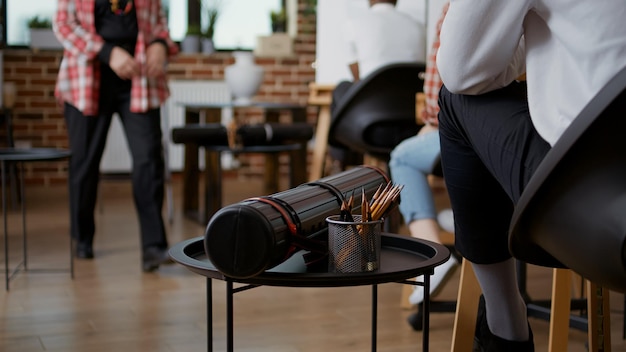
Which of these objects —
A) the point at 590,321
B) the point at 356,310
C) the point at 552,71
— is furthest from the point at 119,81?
the point at 552,71

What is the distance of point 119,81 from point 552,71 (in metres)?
2.58

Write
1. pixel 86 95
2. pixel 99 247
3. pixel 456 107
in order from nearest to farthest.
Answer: pixel 456 107, pixel 86 95, pixel 99 247

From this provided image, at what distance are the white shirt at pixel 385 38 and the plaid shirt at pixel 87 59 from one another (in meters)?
0.95

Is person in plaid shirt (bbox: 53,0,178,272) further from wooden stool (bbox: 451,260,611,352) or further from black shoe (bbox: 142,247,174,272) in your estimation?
wooden stool (bbox: 451,260,611,352)

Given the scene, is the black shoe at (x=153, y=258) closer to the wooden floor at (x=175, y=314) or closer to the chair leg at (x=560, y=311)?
the wooden floor at (x=175, y=314)

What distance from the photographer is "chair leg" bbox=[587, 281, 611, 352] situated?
1.98m

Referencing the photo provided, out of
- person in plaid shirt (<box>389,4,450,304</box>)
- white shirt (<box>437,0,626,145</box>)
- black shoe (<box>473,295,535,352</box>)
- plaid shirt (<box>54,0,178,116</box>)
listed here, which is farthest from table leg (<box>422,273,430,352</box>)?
plaid shirt (<box>54,0,178,116</box>)

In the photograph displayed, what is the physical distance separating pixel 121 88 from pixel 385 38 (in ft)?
3.92

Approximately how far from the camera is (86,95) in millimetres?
3580

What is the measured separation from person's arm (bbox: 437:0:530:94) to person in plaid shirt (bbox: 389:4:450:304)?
1.22 m

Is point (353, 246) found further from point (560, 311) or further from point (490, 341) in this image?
point (560, 311)

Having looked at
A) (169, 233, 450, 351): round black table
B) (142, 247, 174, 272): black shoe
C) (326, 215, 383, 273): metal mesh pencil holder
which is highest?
(326, 215, 383, 273): metal mesh pencil holder

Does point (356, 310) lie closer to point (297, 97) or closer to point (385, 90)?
point (385, 90)

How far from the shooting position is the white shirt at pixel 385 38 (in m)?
4.03
